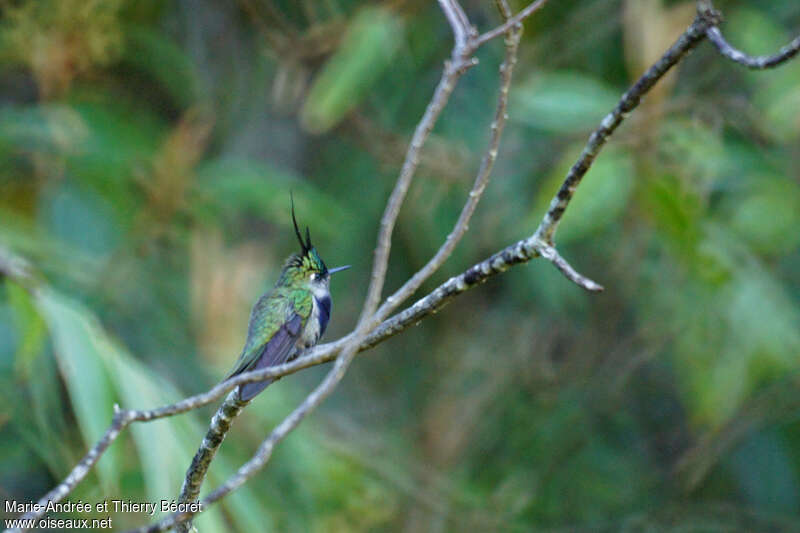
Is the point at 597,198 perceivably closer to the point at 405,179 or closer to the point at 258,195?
the point at 258,195

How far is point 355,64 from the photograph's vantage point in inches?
223

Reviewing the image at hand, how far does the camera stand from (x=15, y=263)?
4293 millimetres

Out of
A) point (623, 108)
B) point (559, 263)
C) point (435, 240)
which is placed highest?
point (435, 240)

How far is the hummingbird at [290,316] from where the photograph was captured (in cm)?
340

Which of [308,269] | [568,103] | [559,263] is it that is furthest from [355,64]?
[559,263]

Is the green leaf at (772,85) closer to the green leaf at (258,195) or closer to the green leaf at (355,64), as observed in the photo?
the green leaf at (355,64)

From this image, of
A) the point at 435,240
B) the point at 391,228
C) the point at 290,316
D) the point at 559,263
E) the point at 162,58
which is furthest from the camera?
the point at 435,240

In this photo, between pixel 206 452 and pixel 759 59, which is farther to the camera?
pixel 206 452

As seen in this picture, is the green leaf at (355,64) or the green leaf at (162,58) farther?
the green leaf at (162,58)

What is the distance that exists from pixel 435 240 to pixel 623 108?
201 inches

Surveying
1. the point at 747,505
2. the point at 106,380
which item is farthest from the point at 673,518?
the point at 106,380

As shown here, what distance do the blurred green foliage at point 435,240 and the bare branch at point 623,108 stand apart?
8.95 ft

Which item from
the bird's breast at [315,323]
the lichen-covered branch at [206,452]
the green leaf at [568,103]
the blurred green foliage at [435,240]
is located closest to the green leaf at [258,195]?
the blurred green foliage at [435,240]

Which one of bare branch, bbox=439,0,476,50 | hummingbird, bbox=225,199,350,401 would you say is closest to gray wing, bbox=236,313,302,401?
hummingbird, bbox=225,199,350,401
